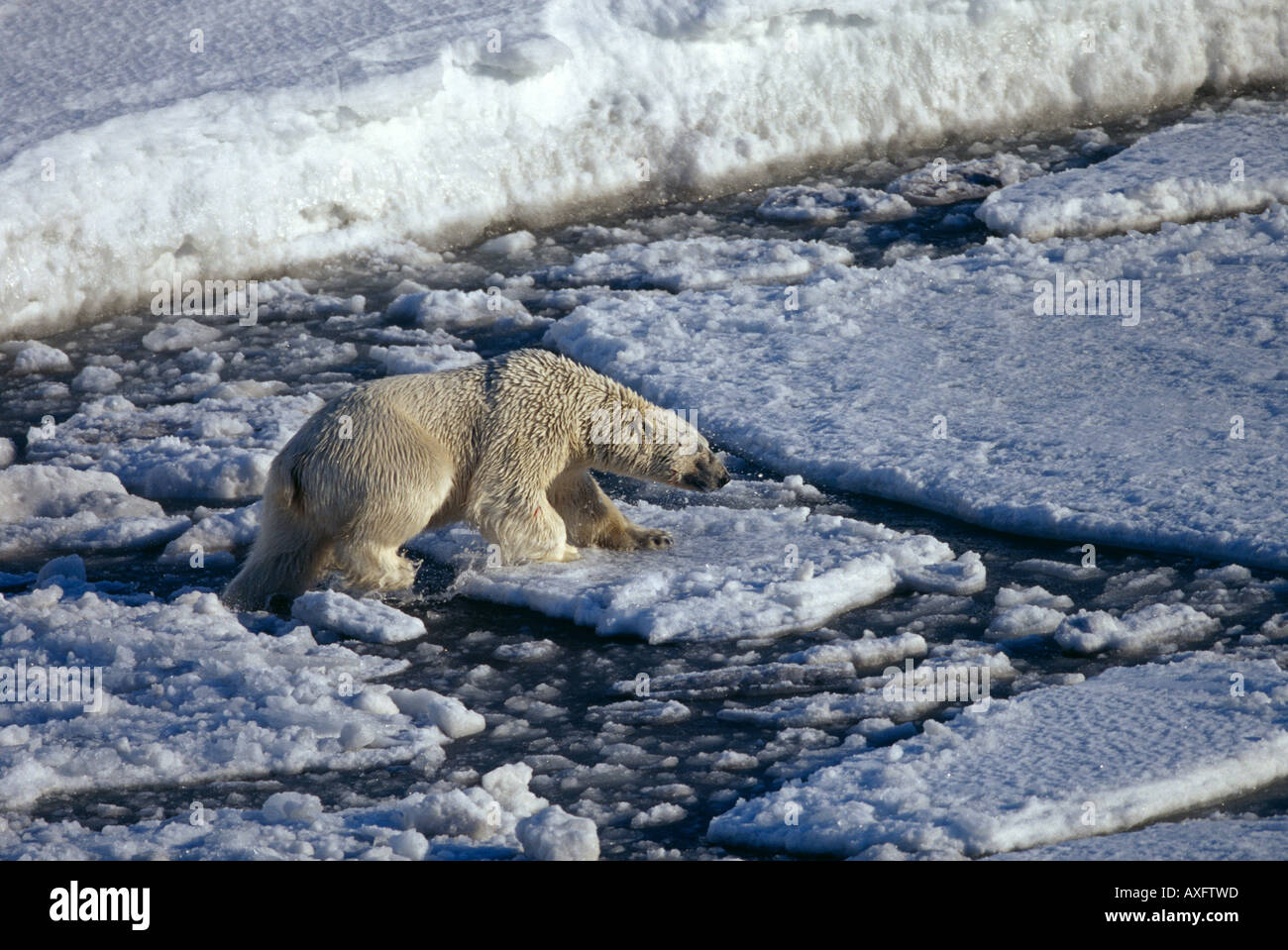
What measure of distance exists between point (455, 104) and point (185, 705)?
23.5 ft

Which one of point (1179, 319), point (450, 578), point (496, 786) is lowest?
point (496, 786)

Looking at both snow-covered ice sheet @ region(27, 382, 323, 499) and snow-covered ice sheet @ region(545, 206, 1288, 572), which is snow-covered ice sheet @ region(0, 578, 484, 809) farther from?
snow-covered ice sheet @ region(545, 206, 1288, 572)

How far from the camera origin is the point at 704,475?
6.96 metres

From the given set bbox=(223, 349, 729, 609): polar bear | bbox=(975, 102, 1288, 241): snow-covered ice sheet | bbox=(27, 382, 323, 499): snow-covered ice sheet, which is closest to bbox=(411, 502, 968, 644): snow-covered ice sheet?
bbox=(223, 349, 729, 609): polar bear

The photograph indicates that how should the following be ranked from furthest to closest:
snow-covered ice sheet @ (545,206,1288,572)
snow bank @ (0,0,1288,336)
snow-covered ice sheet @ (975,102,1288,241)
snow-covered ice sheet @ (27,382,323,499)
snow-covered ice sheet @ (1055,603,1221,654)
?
snow-covered ice sheet @ (975,102,1288,241) → snow bank @ (0,0,1288,336) → snow-covered ice sheet @ (27,382,323,499) → snow-covered ice sheet @ (545,206,1288,572) → snow-covered ice sheet @ (1055,603,1221,654)

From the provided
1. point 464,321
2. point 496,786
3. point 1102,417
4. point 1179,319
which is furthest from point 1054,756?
point 464,321

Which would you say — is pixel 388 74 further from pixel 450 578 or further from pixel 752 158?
pixel 450 578

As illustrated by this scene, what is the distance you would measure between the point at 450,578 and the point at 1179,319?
15.9 ft

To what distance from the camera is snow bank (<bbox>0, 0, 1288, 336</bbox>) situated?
10445 millimetres

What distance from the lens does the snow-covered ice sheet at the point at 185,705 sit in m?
5.10

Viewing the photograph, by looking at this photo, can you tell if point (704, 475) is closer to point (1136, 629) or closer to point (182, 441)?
point (1136, 629)

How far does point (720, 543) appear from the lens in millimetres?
6770

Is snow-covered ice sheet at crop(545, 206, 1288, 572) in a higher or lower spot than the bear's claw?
higher

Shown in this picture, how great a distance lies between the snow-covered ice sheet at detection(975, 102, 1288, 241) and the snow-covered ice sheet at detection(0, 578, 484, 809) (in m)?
6.77
